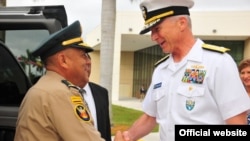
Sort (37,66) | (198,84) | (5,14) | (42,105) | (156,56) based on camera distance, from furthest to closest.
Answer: (156,56)
(37,66)
(5,14)
(198,84)
(42,105)

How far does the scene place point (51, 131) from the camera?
1787 mm

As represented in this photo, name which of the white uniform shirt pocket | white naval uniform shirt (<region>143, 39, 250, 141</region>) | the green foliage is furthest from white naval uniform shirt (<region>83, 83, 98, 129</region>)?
the green foliage

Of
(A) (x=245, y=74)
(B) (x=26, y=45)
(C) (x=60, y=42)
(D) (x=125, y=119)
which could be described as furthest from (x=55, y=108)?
(D) (x=125, y=119)

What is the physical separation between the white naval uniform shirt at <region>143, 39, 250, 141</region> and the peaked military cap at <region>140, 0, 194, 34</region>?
0.75ft

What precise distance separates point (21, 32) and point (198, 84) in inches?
49.8

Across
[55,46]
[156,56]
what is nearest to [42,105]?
[55,46]

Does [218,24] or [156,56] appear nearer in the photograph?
[218,24]

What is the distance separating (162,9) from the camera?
2.23m

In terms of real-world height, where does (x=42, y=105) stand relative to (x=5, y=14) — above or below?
below

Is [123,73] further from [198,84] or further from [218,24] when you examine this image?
[198,84]

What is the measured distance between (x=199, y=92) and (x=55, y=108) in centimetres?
81

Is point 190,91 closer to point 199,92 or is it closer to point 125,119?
point 199,92

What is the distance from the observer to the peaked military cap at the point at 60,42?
1973 mm

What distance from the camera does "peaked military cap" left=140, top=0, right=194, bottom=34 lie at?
222 cm
